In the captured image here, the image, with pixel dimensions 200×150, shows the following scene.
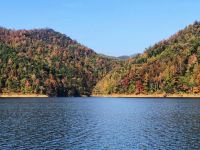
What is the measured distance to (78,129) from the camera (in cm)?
9269

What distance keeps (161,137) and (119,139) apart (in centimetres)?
900

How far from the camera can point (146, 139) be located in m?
78.2

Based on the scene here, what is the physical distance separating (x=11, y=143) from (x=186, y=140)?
32.9m

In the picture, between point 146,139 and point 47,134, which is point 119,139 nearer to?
point 146,139

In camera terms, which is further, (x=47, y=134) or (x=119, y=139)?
(x=47, y=134)

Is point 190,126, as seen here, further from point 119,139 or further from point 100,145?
point 100,145

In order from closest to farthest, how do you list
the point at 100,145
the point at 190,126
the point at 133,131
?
the point at 100,145 < the point at 133,131 < the point at 190,126

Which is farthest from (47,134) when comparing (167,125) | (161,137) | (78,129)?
(167,125)

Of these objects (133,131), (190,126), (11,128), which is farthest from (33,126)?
(190,126)

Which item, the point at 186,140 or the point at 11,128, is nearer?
the point at 186,140

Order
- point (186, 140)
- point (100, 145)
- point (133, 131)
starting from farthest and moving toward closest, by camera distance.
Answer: point (133, 131) → point (186, 140) → point (100, 145)

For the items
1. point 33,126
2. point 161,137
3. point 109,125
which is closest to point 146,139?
point 161,137

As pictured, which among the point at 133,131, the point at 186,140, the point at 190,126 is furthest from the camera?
the point at 190,126

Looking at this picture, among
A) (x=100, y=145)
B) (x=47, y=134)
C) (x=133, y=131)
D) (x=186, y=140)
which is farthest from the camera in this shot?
(x=133, y=131)
